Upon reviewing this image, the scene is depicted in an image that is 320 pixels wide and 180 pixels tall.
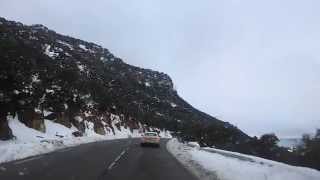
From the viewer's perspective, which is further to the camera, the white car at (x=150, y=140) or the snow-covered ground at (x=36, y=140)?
the white car at (x=150, y=140)

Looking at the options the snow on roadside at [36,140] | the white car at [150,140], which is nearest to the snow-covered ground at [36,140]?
the snow on roadside at [36,140]

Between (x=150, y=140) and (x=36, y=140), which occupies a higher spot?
(x=150, y=140)

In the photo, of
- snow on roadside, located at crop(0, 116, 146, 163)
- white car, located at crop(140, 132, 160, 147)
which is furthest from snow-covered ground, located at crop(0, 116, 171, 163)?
white car, located at crop(140, 132, 160, 147)

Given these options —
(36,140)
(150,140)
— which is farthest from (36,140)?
(150,140)

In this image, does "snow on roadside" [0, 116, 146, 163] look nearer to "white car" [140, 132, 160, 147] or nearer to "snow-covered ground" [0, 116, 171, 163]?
"snow-covered ground" [0, 116, 171, 163]

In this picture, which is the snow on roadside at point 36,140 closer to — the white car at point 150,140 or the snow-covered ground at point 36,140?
the snow-covered ground at point 36,140

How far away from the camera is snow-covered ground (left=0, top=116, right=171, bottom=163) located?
2923 centimetres

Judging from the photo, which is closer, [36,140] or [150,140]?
[36,140]

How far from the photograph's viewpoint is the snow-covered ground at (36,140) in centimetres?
2923

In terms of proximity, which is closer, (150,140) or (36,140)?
(36,140)

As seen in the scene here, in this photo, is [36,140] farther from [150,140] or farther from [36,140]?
[150,140]

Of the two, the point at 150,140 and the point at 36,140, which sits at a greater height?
the point at 150,140

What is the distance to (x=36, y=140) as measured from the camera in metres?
48.1

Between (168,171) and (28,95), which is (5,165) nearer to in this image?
(168,171)
